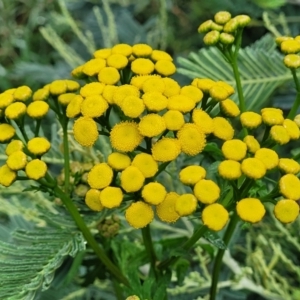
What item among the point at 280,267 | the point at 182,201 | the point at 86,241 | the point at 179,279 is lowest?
the point at 280,267

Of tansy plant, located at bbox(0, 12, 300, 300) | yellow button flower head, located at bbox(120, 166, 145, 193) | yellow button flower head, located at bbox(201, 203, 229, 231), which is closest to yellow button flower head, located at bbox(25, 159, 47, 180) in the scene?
tansy plant, located at bbox(0, 12, 300, 300)

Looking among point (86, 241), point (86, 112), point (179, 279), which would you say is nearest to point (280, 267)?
point (179, 279)

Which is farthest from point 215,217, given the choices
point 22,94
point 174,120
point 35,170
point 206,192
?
point 22,94

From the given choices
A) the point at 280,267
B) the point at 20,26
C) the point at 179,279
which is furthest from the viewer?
the point at 20,26

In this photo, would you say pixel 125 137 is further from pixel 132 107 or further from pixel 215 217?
pixel 215 217

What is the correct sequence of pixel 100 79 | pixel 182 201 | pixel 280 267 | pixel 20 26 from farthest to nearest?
pixel 20 26 < pixel 280 267 < pixel 100 79 < pixel 182 201

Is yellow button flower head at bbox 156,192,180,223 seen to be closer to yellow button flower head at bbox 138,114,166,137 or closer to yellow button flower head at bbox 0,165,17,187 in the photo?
Answer: yellow button flower head at bbox 138,114,166,137

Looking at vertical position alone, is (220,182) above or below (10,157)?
below

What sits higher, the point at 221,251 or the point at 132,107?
the point at 132,107

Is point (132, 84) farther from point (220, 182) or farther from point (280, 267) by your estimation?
point (280, 267)
